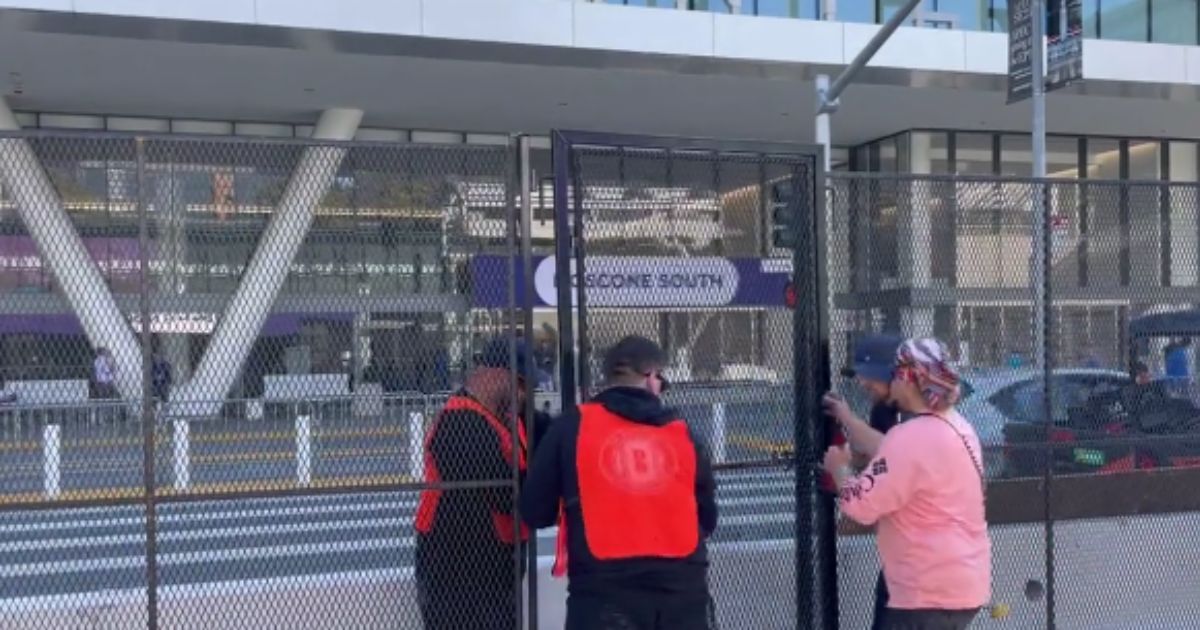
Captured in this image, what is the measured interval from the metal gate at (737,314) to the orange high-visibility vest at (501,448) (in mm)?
467

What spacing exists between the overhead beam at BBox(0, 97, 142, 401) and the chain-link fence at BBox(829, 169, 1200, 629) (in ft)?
10.7

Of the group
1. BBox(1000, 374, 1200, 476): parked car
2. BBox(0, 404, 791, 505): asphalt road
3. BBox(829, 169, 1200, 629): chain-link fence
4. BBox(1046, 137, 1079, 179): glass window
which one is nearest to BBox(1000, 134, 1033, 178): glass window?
BBox(1046, 137, 1079, 179): glass window

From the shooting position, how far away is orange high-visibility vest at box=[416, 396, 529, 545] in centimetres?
554

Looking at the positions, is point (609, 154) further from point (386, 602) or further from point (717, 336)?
point (386, 602)

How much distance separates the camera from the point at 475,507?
5.65 metres

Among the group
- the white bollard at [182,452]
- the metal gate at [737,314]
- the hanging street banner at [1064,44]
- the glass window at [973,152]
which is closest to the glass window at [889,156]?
the glass window at [973,152]

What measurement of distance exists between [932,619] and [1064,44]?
16.5m

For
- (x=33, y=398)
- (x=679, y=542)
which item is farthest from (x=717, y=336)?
(x=33, y=398)

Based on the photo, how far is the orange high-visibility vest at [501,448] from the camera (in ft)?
18.2

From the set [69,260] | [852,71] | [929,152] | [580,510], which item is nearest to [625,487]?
[580,510]

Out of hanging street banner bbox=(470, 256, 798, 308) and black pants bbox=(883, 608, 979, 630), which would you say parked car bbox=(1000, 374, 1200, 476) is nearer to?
hanging street banner bbox=(470, 256, 798, 308)

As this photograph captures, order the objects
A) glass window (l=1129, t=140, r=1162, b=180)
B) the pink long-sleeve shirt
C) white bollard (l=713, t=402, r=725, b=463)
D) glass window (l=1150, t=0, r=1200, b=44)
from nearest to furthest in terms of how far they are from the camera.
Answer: the pink long-sleeve shirt
white bollard (l=713, t=402, r=725, b=463)
glass window (l=1150, t=0, r=1200, b=44)
glass window (l=1129, t=140, r=1162, b=180)

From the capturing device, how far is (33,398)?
5172 mm

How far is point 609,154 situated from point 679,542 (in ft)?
6.19
